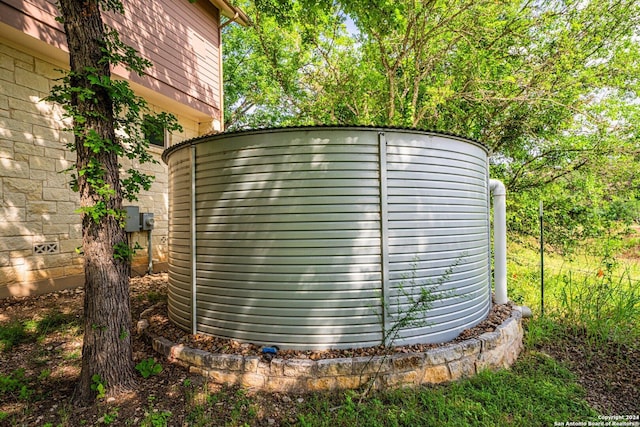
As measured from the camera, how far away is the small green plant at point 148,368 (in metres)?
3.03

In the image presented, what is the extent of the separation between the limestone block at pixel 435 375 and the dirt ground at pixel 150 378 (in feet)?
0.77

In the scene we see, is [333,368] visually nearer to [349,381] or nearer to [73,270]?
[349,381]

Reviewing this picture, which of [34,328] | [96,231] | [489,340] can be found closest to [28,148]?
[34,328]

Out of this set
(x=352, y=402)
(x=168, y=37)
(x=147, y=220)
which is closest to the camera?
(x=352, y=402)

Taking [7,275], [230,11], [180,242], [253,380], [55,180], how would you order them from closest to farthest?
[253,380] < [180,242] < [7,275] < [55,180] < [230,11]

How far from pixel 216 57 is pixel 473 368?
9837 millimetres

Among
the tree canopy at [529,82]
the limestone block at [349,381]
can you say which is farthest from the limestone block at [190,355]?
the tree canopy at [529,82]

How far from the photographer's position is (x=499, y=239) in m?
4.55

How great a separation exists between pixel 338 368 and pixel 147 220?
19.3ft

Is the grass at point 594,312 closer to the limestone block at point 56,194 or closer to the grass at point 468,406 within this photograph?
the grass at point 468,406

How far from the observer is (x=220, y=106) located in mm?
9242

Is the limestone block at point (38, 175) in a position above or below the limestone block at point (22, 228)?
above

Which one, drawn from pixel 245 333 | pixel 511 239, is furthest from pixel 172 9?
pixel 511 239

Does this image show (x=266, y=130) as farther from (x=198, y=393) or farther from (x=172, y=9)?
(x=172, y=9)
